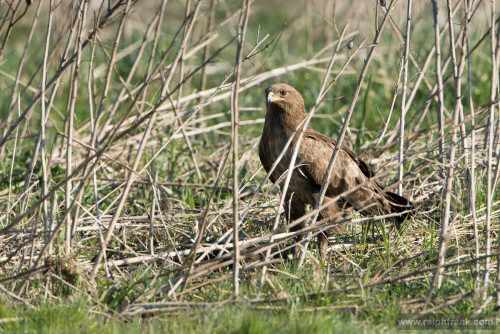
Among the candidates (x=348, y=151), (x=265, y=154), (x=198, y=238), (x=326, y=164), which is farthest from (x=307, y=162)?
(x=198, y=238)

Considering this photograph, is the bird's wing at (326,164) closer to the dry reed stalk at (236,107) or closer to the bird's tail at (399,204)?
the bird's tail at (399,204)

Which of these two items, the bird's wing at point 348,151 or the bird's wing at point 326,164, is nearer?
the bird's wing at point 326,164

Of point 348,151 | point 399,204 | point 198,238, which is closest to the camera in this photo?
point 198,238

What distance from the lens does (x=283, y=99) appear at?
4.04 meters

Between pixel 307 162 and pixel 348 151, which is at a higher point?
pixel 348 151

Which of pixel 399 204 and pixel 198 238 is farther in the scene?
pixel 399 204

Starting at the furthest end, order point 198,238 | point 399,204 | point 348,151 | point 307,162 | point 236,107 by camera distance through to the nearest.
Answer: point 348,151, point 399,204, point 307,162, point 198,238, point 236,107

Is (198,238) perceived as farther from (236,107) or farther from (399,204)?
(399,204)

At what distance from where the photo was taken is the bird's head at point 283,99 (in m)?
4.02

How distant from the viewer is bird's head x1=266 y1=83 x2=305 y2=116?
13.2 ft

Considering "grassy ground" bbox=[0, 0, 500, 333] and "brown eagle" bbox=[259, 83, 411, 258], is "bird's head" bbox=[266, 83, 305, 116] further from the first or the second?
"grassy ground" bbox=[0, 0, 500, 333]

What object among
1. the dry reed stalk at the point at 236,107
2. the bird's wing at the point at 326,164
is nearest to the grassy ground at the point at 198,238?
the dry reed stalk at the point at 236,107

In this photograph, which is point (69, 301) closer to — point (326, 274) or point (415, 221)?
point (326, 274)

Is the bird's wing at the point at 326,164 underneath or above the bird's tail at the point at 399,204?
above
